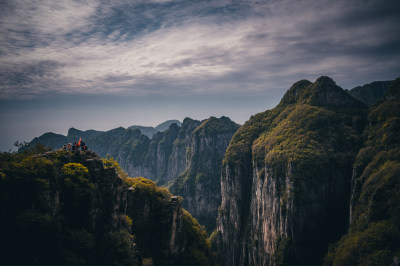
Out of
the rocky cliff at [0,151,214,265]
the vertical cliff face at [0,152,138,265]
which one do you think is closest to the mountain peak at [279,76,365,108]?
the rocky cliff at [0,151,214,265]

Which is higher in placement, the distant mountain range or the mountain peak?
the mountain peak

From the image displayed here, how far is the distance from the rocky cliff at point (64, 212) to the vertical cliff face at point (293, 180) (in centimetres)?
5122

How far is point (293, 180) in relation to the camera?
7375 centimetres

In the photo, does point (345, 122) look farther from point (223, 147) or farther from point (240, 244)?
point (223, 147)

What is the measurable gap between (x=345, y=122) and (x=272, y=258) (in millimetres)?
59525

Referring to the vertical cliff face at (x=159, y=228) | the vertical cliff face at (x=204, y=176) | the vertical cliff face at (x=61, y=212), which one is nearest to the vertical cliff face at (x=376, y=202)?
the vertical cliff face at (x=159, y=228)

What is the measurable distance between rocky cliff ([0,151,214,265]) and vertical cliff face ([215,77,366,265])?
51221 millimetres

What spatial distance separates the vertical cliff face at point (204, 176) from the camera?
556 ft

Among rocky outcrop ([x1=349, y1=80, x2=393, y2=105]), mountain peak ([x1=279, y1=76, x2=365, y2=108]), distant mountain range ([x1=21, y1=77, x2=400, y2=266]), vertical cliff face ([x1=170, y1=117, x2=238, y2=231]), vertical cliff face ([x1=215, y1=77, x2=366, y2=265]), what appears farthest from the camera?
rocky outcrop ([x1=349, y1=80, x2=393, y2=105])

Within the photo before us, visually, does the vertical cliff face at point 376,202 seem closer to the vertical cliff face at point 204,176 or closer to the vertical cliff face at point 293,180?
the vertical cliff face at point 293,180

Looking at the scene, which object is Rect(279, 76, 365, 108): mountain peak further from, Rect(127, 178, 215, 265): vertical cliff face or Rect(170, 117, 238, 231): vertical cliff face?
Rect(170, 117, 238, 231): vertical cliff face

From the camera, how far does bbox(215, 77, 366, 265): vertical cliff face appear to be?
237 feet

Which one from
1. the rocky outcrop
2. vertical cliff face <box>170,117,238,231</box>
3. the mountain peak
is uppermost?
the rocky outcrop

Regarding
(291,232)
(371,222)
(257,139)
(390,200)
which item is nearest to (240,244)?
(291,232)
